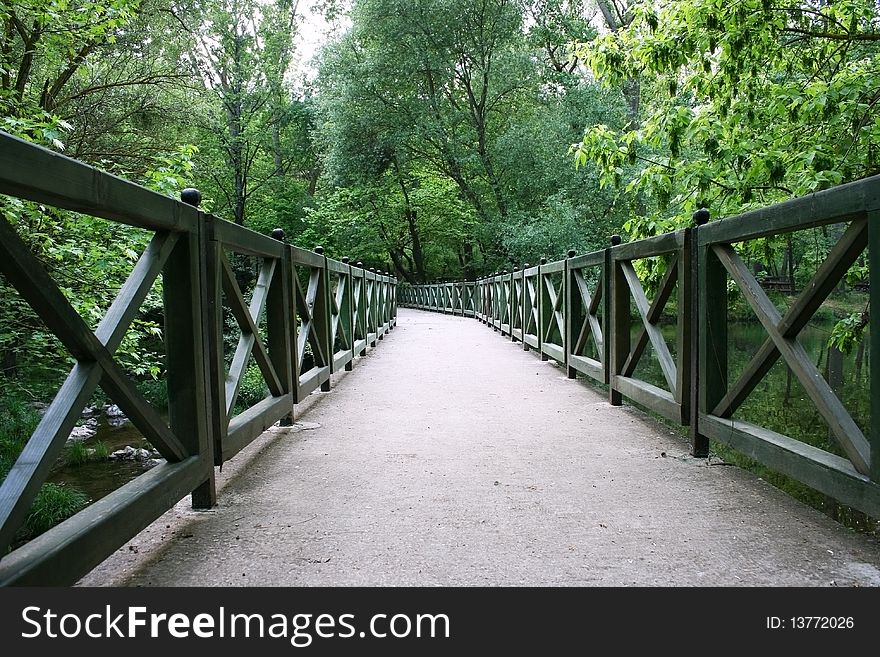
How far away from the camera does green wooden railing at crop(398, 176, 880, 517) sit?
2.09 meters

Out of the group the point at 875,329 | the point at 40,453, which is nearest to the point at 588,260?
the point at 875,329

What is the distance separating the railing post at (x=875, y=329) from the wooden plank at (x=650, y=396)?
62.4 inches

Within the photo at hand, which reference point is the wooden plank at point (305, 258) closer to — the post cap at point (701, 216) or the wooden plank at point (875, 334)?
the post cap at point (701, 216)

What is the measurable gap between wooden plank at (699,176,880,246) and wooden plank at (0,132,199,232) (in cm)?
225

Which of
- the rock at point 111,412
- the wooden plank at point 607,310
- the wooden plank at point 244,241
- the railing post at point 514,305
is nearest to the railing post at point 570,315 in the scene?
the wooden plank at point 607,310

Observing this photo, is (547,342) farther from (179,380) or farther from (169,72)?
(169,72)

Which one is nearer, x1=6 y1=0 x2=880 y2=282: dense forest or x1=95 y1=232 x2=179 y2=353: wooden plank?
x1=95 y1=232 x2=179 y2=353: wooden plank

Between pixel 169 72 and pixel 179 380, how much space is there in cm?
873

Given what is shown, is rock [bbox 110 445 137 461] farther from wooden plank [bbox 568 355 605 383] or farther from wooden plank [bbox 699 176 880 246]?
wooden plank [bbox 699 176 880 246]

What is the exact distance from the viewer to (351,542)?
7.52 feet

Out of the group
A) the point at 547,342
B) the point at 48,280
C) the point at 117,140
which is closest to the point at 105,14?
the point at 117,140

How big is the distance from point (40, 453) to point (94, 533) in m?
0.35

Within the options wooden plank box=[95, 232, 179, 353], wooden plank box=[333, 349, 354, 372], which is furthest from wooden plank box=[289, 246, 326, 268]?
wooden plank box=[95, 232, 179, 353]

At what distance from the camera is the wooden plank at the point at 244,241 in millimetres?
2975
